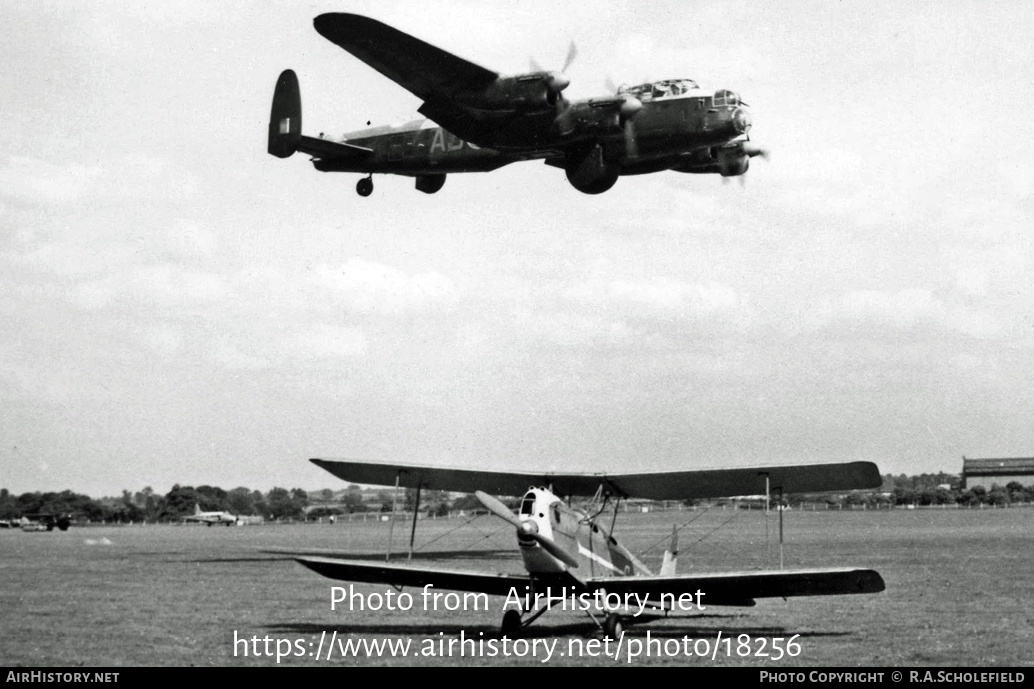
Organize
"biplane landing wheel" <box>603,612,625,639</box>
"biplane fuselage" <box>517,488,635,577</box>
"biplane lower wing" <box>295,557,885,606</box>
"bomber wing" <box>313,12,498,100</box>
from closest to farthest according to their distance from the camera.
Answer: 1. "bomber wing" <box>313,12,498,100</box>
2. "biplane lower wing" <box>295,557,885,606</box>
3. "biplane fuselage" <box>517,488,635,577</box>
4. "biplane landing wheel" <box>603,612,625,639</box>

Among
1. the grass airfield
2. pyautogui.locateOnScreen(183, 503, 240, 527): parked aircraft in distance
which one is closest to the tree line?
pyautogui.locateOnScreen(183, 503, 240, 527): parked aircraft in distance

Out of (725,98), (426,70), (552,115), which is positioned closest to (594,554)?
(552,115)

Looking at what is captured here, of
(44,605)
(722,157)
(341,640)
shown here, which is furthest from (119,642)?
(722,157)

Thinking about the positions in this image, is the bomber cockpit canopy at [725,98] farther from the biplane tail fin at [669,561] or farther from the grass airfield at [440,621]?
the biplane tail fin at [669,561]

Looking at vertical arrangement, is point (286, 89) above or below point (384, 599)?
above

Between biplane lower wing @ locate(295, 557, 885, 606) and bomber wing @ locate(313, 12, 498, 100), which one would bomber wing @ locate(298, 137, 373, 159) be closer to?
bomber wing @ locate(313, 12, 498, 100)
